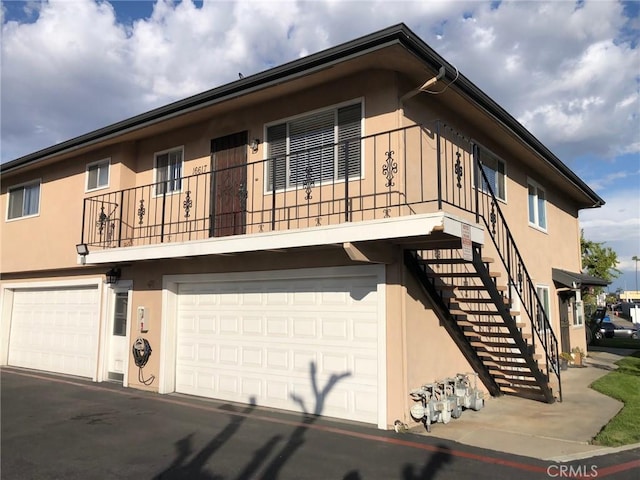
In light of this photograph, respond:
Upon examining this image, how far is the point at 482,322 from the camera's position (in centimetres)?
899

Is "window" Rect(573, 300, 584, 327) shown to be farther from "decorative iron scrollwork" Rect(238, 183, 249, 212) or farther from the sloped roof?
"decorative iron scrollwork" Rect(238, 183, 249, 212)

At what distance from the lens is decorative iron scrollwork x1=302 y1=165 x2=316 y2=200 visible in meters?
8.62

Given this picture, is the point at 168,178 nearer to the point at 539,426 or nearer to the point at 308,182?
the point at 308,182

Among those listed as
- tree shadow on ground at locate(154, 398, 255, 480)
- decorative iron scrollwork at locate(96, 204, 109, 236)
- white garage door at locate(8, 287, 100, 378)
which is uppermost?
decorative iron scrollwork at locate(96, 204, 109, 236)

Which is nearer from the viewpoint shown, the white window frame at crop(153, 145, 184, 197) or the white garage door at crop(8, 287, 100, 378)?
the white window frame at crop(153, 145, 184, 197)

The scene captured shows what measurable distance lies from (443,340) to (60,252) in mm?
9923

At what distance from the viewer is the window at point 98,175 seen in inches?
493

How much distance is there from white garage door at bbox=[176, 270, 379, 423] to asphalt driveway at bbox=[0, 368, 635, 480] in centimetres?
40

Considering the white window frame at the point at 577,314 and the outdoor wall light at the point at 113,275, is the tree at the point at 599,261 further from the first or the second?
the outdoor wall light at the point at 113,275

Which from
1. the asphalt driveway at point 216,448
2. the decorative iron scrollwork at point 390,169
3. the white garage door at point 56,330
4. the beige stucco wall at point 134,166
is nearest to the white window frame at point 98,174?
the beige stucco wall at point 134,166

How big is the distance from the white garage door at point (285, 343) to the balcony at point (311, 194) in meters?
1.13

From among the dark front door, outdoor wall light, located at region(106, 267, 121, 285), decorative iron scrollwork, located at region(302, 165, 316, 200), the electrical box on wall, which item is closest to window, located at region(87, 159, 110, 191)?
outdoor wall light, located at region(106, 267, 121, 285)

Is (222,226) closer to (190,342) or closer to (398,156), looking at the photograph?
(190,342)

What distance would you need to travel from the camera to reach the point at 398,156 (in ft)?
25.4
